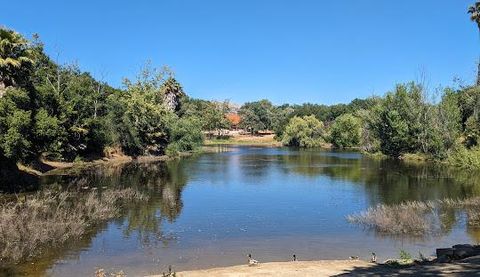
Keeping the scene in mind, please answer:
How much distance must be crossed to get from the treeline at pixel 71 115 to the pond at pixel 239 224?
619cm

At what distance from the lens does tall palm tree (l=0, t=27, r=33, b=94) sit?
3595 cm

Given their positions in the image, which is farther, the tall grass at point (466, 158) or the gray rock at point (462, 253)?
the tall grass at point (466, 158)

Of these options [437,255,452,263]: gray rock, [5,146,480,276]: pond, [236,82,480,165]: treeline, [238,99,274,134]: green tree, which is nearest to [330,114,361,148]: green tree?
[236,82,480,165]: treeline

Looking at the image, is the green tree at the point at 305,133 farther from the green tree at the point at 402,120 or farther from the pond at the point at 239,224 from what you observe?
the pond at the point at 239,224

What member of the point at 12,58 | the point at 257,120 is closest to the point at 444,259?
the point at 12,58

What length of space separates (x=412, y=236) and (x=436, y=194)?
630 inches

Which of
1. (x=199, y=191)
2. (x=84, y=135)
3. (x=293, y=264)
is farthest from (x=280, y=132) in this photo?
(x=293, y=264)

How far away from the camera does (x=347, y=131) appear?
422 ft

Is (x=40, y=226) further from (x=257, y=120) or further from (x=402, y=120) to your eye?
(x=257, y=120)

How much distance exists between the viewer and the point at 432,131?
7506cm

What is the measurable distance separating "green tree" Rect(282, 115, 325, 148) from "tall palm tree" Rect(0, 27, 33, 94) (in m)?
105

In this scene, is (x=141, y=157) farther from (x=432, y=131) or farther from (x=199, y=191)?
(x=432, y=131)

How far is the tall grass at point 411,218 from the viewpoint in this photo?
2442 cm

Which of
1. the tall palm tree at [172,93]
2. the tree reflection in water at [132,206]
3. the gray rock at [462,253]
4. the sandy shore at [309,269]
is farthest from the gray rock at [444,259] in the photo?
the tall palm tree at [172,93]
